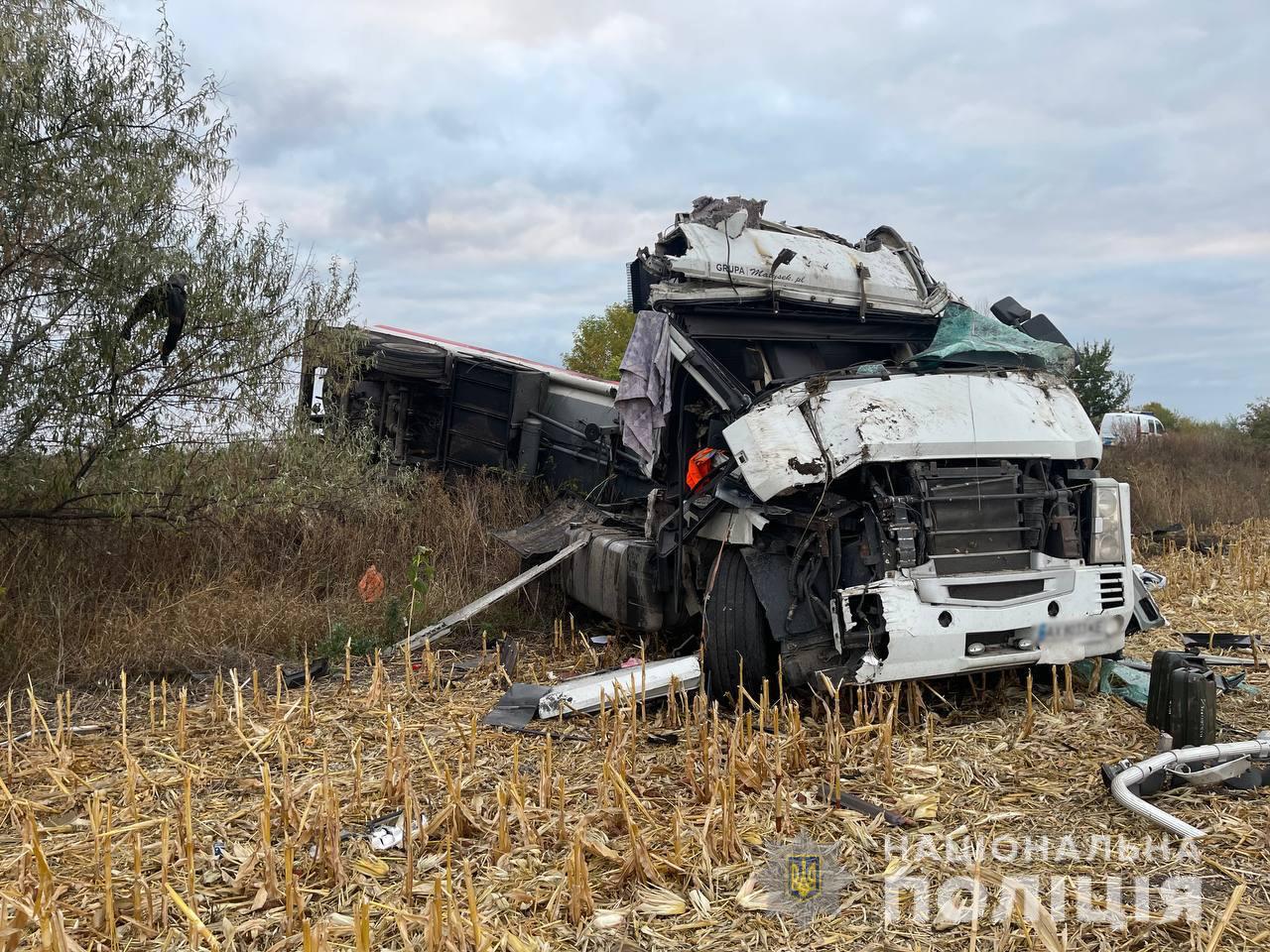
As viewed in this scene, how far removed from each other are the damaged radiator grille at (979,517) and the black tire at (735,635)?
93 cm

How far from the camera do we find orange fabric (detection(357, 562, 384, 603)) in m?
7.69

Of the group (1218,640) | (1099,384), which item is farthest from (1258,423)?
(1218,640)

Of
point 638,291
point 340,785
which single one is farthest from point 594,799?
point 638,291

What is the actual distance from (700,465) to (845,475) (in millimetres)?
897

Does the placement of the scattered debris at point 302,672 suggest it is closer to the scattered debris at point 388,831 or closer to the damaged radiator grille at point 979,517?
the scattered debris at point 388,831

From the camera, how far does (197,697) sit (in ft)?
18.9

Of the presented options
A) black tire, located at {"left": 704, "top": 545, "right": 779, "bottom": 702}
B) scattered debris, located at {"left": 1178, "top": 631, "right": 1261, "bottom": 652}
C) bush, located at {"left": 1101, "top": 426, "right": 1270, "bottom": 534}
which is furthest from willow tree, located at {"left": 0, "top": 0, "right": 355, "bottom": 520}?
bush, located at {"left": 1101, "top": 426, "right": 1270, "bottom": 534}

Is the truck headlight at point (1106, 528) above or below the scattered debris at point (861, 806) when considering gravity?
above

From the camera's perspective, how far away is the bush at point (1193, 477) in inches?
564

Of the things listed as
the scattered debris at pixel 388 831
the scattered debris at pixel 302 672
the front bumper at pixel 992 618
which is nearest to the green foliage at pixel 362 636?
the scattered debris at pixel 302 672

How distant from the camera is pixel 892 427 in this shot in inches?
189

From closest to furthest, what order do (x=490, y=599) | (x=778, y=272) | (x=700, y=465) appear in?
(x=700, y=465), (x=778, y=272), (x=490, y=599)

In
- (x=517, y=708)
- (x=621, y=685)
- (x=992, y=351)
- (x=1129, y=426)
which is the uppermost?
(x=1129, y=426)

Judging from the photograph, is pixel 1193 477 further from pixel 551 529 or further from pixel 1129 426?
pixel 551 529
